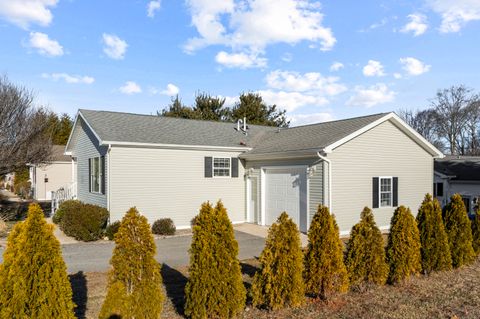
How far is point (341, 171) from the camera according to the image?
12.6 meters

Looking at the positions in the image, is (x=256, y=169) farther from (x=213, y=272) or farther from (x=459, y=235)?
(x=213, y=272)

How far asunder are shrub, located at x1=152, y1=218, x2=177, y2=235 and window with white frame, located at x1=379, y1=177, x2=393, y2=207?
7889 mm

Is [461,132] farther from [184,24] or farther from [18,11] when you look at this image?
[18,11]

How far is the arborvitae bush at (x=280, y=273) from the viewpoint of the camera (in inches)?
221

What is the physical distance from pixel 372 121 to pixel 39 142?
15230 millimetres

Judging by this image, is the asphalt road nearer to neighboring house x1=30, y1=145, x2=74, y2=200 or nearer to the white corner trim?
the white corner trim

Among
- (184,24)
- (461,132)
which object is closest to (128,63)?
(184,24)

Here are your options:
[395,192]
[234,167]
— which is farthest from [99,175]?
[395,192]

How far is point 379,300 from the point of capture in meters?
6.16

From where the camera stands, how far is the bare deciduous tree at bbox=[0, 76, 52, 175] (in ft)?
53.5

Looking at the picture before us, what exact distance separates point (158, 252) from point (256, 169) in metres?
6.18

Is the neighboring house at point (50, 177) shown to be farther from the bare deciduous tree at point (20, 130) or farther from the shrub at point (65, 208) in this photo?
the shrub at point (65, 208)

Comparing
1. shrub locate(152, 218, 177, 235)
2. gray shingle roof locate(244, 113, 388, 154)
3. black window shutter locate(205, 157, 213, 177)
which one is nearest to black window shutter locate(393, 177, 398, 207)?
gray shingle roof locate(244, 113, 388, 154)

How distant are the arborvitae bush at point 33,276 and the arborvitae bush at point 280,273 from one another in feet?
9.11
